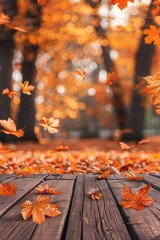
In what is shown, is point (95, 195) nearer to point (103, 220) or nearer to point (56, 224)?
point (103, 220)

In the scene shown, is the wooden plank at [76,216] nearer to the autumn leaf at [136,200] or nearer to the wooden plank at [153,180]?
the autumn leaf at [136,200]

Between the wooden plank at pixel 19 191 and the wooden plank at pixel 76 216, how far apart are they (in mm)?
392

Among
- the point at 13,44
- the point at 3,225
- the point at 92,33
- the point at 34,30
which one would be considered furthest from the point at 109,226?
the point at 92,33

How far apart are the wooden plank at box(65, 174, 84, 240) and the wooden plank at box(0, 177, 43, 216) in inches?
15.4

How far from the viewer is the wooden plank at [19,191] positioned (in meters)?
2.49

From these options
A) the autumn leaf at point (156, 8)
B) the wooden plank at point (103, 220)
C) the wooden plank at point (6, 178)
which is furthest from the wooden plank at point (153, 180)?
the autumn leaf at point (156, 8)

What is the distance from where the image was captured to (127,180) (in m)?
3.60

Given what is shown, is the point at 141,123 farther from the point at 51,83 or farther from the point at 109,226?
the point at 109,226

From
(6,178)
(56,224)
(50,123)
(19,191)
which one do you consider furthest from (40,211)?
(6,178)

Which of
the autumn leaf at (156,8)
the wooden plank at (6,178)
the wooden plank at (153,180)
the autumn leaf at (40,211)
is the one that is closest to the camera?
the autumn leaf at (40,211)

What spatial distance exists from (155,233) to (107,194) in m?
0.98

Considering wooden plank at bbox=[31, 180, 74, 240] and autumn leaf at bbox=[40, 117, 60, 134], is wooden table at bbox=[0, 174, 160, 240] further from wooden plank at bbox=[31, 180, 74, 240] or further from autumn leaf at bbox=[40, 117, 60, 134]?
autumn leaf at bbox=[40, 117, 60, 134]

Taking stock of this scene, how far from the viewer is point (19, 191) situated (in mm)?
2979

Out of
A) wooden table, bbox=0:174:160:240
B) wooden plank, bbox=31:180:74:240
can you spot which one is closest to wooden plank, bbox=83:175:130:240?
wooden table, bbox=0:174:160:240
